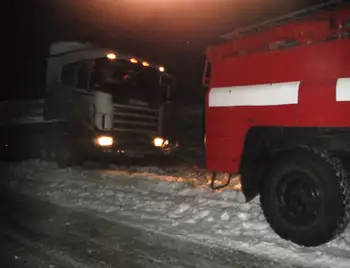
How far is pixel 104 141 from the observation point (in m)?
11.7

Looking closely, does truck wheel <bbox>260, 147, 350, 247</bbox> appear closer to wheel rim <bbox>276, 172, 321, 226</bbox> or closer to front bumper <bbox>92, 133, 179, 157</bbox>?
wheel rim <bbox>276, 172, 321, 226</bbox>

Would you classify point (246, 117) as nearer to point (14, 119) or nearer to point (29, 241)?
point (29, 241)

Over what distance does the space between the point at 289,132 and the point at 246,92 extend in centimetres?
85

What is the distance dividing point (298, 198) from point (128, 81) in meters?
7.95

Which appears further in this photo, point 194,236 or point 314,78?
point 194,236

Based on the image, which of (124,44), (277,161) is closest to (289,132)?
(277,161)

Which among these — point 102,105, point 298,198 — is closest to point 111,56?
point 102,105

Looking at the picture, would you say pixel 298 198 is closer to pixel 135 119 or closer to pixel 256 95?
pixel 256 95

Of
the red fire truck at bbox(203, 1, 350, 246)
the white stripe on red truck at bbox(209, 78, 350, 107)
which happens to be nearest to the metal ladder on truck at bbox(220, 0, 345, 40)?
the red fire truck at bbox(203, 1, 350, 246)

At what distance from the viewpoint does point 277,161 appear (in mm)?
5508

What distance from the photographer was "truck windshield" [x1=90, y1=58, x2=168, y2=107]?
11.9m

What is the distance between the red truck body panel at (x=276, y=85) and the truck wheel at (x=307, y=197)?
491mm

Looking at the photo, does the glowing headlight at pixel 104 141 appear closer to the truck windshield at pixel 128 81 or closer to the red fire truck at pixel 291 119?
the truck windshield at pixel 128 81

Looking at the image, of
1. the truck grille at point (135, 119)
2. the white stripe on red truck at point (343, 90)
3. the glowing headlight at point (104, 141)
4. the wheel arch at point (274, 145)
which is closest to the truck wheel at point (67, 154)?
the glowing headlight at point (104, 141)
